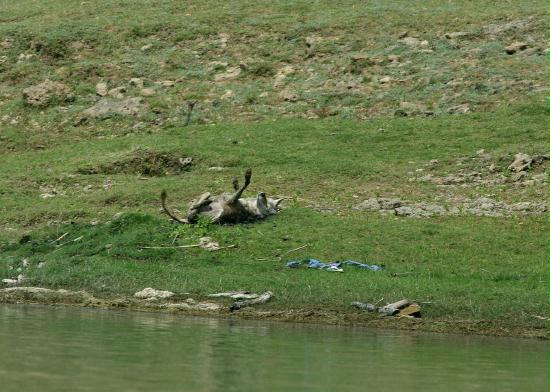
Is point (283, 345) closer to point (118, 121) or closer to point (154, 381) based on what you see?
point (154, 381)

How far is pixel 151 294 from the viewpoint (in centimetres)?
1812

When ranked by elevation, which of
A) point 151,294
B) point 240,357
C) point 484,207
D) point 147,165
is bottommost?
point 147,165

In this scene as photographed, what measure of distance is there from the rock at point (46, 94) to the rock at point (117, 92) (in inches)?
53.5

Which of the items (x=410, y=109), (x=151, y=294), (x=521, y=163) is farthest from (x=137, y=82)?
(x=151, y=294)

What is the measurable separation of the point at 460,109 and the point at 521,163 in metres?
6.26

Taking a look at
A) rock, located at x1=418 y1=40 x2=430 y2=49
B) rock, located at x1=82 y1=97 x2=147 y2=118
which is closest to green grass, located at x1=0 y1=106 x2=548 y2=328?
rock, located at x1=82 y1=97 x2=147 y2=118

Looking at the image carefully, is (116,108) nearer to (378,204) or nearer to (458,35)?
(458,35)

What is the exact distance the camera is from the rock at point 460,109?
3150 centimetres

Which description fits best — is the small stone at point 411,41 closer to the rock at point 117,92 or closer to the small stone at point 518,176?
the rock at point 117,92

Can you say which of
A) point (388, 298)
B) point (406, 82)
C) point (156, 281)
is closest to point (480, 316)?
point (388, 298)

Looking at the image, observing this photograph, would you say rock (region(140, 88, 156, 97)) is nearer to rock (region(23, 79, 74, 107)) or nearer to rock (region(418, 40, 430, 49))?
rock (region(23, 79, 74, 107))

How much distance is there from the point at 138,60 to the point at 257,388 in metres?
30.4

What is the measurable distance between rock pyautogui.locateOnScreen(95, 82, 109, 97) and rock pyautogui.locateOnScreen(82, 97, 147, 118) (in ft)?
2.35

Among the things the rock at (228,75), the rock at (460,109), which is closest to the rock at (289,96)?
the rock at (228,75)
